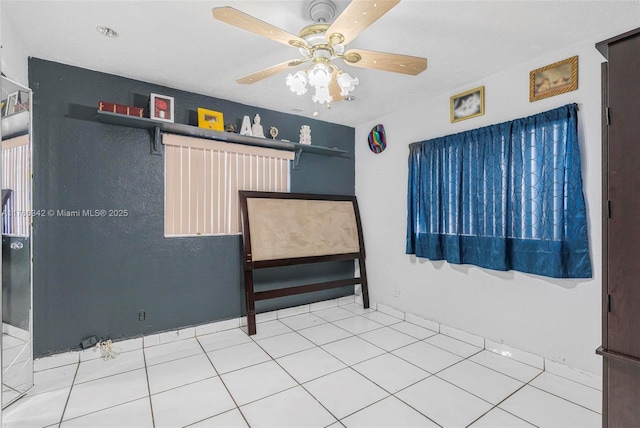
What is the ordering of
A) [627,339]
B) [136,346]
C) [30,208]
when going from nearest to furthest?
[627,339]
[30,208]
[136,346]

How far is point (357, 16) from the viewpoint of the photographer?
1500 millimetres

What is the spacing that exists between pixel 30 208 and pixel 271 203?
2127mm

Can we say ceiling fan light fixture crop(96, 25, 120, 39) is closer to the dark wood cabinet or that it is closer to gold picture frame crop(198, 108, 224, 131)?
gold picture frame crop(198, 108, 224, 131)

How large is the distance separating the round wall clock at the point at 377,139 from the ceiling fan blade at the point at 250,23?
8.18 feet

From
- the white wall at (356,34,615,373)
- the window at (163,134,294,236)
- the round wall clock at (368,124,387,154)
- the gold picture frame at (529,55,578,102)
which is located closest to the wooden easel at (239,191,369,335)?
the window at (163,134,294,236)

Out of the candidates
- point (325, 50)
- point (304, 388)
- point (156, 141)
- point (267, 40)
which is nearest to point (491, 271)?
point (304, 388)

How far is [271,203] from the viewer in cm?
373

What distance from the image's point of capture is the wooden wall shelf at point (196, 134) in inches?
110

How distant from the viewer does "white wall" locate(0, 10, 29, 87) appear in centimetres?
198

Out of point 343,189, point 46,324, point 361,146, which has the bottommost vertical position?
point 46,324

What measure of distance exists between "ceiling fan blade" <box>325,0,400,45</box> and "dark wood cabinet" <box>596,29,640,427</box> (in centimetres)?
94

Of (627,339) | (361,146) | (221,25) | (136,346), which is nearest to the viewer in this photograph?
(627,339)

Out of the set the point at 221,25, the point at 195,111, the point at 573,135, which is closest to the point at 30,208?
the point at 195,111

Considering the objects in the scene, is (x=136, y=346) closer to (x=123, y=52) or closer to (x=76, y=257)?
(x=76, y=257)
